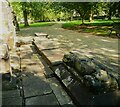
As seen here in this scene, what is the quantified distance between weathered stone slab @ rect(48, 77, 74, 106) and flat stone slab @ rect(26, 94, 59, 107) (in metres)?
0.12

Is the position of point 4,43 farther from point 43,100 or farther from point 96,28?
point 96,28

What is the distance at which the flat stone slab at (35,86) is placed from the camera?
418cm

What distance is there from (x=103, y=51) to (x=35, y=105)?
4.66m

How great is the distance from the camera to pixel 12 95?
13.4 feet

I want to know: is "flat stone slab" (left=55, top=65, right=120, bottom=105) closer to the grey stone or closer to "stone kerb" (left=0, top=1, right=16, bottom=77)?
the grey stone

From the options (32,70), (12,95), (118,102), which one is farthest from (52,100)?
(32,70)

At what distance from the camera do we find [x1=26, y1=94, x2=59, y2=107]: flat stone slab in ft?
12.3

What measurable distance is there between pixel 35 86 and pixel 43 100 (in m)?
0.75

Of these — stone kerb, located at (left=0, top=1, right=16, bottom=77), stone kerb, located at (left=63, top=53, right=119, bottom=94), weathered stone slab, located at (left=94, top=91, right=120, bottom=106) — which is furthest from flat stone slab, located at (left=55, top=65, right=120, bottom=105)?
stone kerb, located at (left=0, top=1, right=16, bottom=77)

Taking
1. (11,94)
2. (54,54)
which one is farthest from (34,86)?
(54,54)

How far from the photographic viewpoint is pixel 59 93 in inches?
168

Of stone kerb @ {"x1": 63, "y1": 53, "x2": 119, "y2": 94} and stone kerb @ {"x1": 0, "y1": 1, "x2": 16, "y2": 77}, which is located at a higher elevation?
stone kerb @ {"x1": 0, "y1": 1, "x2": 16, "y2": 77}

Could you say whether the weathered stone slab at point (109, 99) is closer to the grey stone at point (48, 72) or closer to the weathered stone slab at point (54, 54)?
the grey stone at point (48, 72)

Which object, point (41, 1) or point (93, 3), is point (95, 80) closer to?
point (93, 3)
